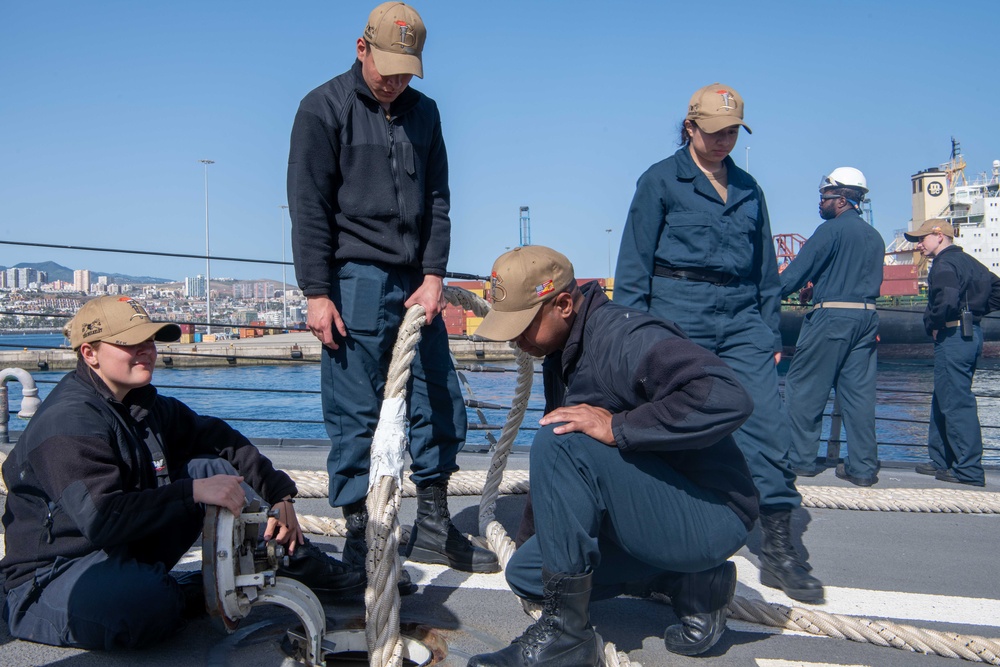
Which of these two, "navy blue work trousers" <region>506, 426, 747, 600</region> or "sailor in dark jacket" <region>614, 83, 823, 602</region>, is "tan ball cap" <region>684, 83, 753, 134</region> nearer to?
"sailor in dark jacket" <region>614, 83, 823, 602</region>

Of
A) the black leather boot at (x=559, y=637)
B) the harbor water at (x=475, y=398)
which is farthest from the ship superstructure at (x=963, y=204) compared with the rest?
the black leather boot at (x=559, y=637)

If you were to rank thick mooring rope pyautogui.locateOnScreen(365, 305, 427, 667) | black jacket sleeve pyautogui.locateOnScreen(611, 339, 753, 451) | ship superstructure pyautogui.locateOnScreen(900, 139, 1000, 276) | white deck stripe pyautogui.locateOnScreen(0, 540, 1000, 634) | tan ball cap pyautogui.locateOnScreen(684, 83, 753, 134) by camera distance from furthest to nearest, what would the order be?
ship superstructure pyautogui.locateOnScreen(900, 139, 1000, 276) → tan ball cap pyautogui.locateOnScreen(684, 83, 753, 134) → white deck stripe pyautogui.locateOnScreen(0, 540, 1000, 634) → thick mooring rope pyautogui.locateOnScreen(365, 305, 427, 667) → black jacket sleeve pyautogui.locateOnScreen(611, 339, 753, 451)

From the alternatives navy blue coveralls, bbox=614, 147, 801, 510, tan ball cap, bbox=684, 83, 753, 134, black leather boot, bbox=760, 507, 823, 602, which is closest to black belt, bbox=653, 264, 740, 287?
navy blue coveralls, bbox=614, 147, 801, 510

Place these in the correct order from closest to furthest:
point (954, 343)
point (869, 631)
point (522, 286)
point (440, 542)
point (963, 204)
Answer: point (522, 286) → point (869, 631) → point (440, 542) → point (954, 343) → point (963, 204)

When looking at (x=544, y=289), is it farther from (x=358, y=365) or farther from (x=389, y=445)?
(x=358, y=365)

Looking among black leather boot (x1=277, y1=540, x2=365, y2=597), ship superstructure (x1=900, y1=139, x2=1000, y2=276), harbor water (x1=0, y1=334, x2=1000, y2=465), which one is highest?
ship superstructure (x1=900, y1=139, x2=1000, y2=276)

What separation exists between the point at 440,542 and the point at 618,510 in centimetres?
104

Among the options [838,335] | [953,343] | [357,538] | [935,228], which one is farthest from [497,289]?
[935,228]

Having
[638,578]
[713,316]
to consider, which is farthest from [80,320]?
[713,316]

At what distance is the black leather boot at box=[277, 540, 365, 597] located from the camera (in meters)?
2.55

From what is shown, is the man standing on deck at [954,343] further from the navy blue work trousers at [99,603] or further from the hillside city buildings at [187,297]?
the hillside city buildings at [187,297]

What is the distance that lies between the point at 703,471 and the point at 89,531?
62.6 inches

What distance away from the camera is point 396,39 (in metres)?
2.68

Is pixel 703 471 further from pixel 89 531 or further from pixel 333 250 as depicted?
pixel 89 531
